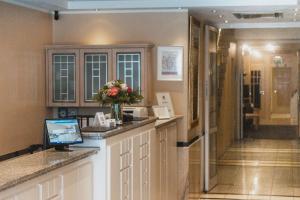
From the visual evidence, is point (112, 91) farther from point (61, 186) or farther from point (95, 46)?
point (95, 46)

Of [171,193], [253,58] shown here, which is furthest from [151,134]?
[253,58]

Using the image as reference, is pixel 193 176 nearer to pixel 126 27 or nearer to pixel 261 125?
pixel 126 27

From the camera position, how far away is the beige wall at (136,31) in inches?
316

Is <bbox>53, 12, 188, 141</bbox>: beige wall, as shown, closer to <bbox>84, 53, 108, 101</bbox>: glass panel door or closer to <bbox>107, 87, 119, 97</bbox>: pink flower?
<bbox>84, 53, 108, 101</bbox>: glass panel door

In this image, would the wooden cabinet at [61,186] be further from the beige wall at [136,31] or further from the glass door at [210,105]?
the glass door at [210,105]

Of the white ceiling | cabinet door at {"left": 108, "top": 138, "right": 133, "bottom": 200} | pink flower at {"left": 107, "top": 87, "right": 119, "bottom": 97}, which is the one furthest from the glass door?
cabinet door at {"left": 108, "top": 138, "right": 133, "bottom": 200}

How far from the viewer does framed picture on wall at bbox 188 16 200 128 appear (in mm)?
8211

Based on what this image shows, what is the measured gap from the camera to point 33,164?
3547mm

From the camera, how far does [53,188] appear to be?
3.62 meters

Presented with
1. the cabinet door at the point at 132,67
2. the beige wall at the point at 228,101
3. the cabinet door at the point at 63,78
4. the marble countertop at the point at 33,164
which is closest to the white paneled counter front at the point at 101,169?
the marble countertop at the point at 33,164

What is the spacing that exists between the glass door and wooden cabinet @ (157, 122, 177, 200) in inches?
68.3

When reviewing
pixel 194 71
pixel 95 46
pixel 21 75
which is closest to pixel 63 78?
pixel 95 46

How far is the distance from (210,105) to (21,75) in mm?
3432

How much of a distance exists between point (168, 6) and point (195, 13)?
657mm
